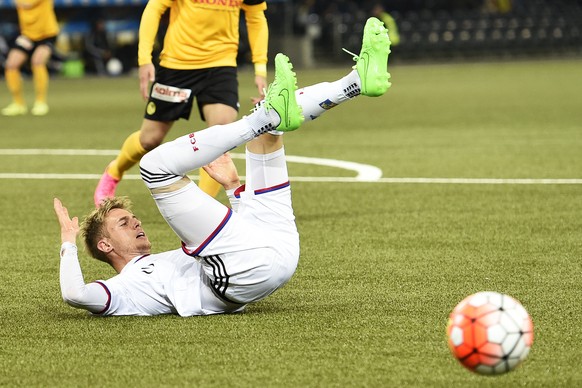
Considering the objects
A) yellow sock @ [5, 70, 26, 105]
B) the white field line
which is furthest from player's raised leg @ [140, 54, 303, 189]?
yellow sock @ [5, 70, 26, 105]

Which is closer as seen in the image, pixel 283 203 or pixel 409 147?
pixel 283 203

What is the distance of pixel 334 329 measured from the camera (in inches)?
204

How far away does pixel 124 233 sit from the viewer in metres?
5.78

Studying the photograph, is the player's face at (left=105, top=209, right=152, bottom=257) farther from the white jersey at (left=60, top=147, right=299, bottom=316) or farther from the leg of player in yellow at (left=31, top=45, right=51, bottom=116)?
the leg of player in yellow at (left=31, top=45, right=51, bottom=116)

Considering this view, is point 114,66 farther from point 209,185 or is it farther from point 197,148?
point 197,148

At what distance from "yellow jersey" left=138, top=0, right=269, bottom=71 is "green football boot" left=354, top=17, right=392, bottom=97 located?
9.36ft

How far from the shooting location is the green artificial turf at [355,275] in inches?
179

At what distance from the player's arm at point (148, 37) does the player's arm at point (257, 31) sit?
1.97 feet

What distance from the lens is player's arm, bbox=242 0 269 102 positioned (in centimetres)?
884

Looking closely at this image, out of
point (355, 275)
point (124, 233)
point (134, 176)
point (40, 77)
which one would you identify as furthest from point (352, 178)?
point (40, 77)

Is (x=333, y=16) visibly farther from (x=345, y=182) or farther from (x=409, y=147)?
(x=345, y=182)

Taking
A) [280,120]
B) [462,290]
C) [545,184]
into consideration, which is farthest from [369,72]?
[545,184]

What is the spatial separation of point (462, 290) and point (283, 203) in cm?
103

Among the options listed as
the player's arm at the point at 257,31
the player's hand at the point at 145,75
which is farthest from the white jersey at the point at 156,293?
the player's arm at the point at 257,31
